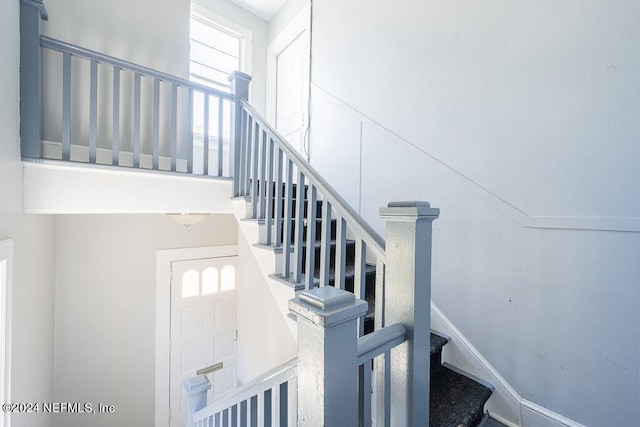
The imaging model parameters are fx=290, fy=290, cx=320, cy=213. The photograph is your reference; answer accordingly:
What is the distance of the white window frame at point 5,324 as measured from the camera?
4.04 ft

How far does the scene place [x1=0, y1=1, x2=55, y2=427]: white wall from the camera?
129 centimetres

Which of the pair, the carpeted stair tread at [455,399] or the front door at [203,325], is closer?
the carpeted stair tread at [455,399]

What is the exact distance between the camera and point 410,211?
90 cm

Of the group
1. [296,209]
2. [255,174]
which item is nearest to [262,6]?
[255,174]

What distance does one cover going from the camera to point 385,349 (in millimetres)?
774

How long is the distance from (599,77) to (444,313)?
1404 millimetres

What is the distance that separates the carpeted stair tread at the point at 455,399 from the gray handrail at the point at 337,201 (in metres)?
0.90

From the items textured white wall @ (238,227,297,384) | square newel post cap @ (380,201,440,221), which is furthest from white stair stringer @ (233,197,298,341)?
square newel post cap @ (380,201,440,221)

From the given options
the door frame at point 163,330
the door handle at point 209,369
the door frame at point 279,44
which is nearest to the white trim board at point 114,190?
the door frame at point 163,330

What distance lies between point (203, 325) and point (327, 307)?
3300 millimetres

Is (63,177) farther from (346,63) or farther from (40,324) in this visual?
(346,63)

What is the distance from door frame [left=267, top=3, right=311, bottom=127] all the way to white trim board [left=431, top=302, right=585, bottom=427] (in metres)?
2.46

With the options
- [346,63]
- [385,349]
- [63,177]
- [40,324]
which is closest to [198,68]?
[346,63]

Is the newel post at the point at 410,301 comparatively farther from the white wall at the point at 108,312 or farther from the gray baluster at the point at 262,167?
the white wall at the point at 108,312
